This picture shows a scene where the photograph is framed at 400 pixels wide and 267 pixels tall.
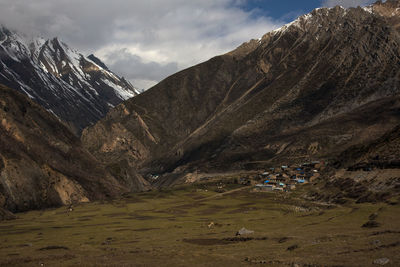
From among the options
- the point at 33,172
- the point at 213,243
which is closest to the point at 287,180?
the point at 33,172

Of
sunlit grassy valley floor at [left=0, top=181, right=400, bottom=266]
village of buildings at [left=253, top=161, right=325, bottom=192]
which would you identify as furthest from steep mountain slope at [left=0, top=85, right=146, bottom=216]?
village of buildings at [left=253, top=161, right=325, bottom=192]

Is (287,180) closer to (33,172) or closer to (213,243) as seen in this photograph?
(33,172)

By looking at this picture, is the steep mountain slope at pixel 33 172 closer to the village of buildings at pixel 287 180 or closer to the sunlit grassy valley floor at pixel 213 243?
the sunlit grassy valley floor at pixel 213 243

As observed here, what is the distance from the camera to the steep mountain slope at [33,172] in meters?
147

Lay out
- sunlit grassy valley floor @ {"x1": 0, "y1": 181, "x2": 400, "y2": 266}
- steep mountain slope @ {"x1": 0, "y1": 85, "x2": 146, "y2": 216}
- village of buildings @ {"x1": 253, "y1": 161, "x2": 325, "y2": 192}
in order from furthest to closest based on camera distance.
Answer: village of buildings @ {"x1": 253, "y1": 161, "x2": 325, "y2": 192}, steep mountain slope @ {"x1": 0, "y1": 85, "x2": 146, "y2": 216}, sunlit grassy valley floor @ {"x1": 0, "y1": 181, "x2": 400, "y2": 266}

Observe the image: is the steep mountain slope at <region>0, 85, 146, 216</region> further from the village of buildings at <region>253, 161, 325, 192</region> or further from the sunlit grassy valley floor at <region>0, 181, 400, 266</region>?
the village of buildings at <region>253, 161, 325, 192</region>

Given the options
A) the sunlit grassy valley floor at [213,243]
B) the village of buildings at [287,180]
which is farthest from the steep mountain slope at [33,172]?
the village of buildings at [287,180]

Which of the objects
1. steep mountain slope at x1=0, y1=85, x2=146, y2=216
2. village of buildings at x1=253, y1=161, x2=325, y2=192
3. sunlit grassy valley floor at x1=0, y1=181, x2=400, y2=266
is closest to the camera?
sunlit grassy valley floor at x1=0, y1=181, x2=400, y2=266

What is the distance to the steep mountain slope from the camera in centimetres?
14675

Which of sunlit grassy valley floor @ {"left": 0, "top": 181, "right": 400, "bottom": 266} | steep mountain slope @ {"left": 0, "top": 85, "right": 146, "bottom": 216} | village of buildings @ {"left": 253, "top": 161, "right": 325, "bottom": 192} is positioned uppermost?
steep mountain slope @ {"left": 0, "top": 85, "right": 146, "bottom": 216}

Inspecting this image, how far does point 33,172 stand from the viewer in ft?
518

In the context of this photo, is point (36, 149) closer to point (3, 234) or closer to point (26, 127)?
point (26, 127)

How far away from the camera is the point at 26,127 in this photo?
19025 centimetres

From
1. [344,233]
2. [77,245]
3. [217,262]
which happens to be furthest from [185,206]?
[217,262]
